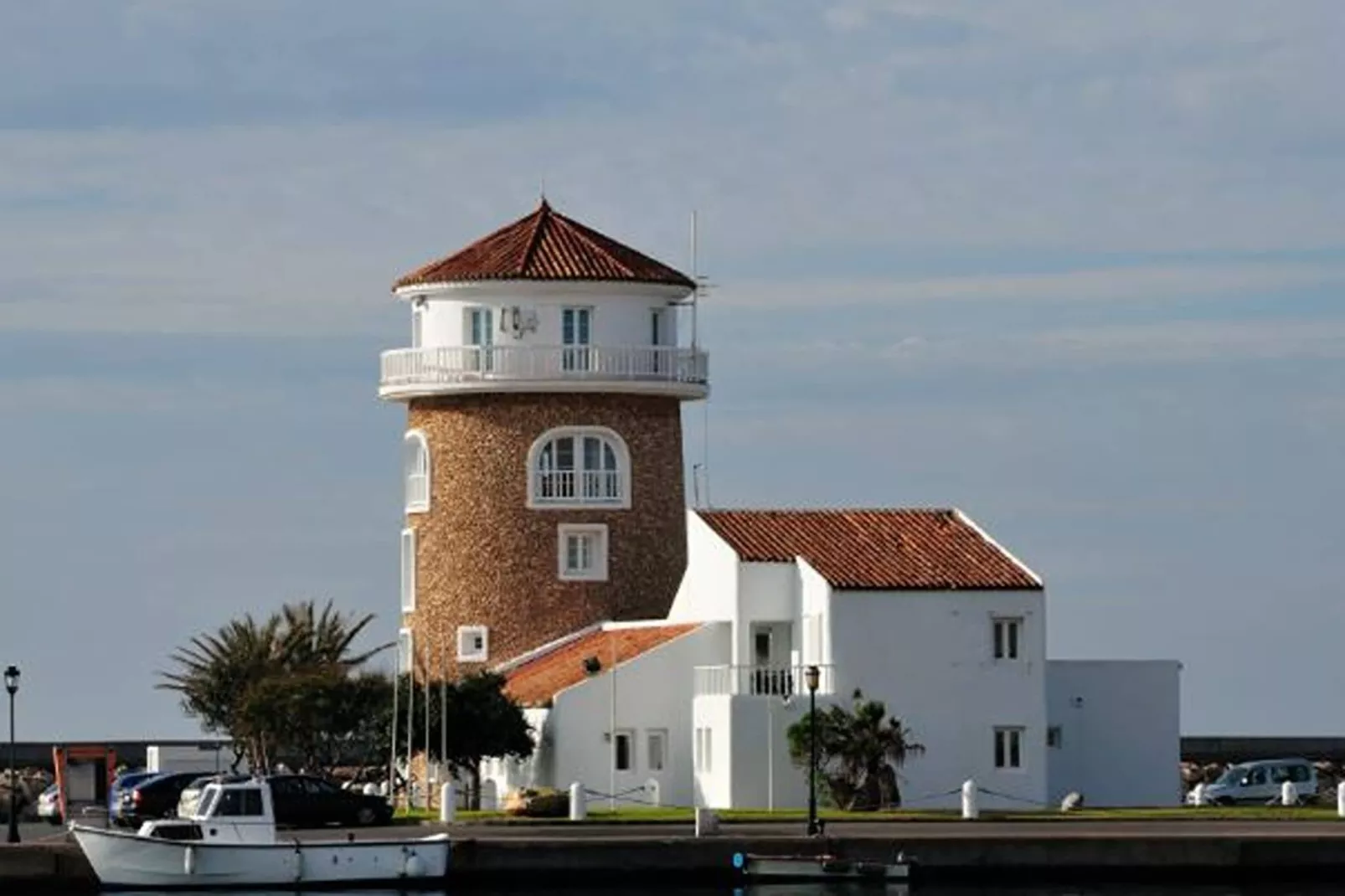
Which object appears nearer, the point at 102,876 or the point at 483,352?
the point at 102,876

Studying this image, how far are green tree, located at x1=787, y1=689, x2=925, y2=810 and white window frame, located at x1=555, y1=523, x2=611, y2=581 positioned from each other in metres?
10.9

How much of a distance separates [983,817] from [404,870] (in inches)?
540

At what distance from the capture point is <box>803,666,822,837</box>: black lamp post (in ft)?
218

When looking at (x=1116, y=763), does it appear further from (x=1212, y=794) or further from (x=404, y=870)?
(x=404, y=870)

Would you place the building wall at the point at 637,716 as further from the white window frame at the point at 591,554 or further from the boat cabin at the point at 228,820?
the boat cabin at the point at 228,820

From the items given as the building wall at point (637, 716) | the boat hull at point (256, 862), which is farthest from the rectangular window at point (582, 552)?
the boat hull at point (256, 862)

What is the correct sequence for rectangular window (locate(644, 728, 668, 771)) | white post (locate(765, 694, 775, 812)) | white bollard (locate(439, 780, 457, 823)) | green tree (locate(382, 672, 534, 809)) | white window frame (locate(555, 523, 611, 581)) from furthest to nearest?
1. white window frame (locate(555, 523, 611, 581))
2. rectangular window (locate(644, 728, 668, 771))
3. green tree (locate(382, 672, 534, 809))
4. white post (locate(765, 694, 775, 812))
5. white bollard (locate(439, 780, 457, 823))

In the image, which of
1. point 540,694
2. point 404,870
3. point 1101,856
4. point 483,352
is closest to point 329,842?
point 404,870

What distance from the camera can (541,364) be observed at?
8612 centimetres

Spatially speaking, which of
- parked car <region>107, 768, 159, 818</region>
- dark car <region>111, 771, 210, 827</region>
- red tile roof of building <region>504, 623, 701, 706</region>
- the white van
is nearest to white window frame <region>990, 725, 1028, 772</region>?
the white van

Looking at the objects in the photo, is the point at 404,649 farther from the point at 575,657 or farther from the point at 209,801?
the point at 209,801

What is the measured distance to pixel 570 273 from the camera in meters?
86.0

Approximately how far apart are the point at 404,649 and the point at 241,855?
24.0 m

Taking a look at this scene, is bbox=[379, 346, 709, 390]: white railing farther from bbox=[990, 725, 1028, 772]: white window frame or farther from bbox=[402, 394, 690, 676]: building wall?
bbox=[990, 725, 1028, 772]: white window frame
